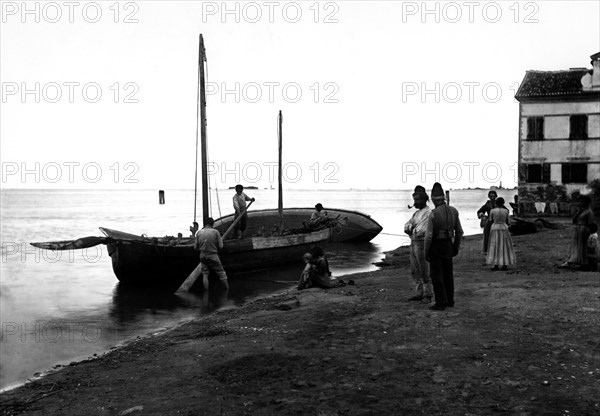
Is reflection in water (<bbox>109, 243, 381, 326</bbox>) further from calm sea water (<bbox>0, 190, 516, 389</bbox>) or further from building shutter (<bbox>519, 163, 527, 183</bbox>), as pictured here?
building shutter (<bbox>519, 163, 527, 183</bbox>)

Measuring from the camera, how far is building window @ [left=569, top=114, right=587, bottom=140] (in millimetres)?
34438

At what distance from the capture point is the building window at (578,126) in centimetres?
3444

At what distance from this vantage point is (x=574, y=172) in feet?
113

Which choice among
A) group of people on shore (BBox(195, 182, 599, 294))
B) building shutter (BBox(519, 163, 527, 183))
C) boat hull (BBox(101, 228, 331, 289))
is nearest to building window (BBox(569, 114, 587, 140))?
building shutter (BBox(519, 163, 527, 183))

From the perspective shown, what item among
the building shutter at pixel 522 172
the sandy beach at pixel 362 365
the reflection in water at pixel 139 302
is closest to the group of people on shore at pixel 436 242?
the sandy beach at pixel 362 365

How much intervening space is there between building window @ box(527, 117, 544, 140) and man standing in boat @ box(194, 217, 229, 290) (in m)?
26.4

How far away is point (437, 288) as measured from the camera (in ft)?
30.1

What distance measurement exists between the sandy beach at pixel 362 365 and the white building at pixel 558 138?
26.7 metres

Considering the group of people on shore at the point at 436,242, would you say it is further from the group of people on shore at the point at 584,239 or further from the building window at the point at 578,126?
the building window at the point at 578,126

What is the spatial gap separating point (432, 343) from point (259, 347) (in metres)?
2.44

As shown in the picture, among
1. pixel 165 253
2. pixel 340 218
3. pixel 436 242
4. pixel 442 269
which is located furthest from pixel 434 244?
pixel 340 218

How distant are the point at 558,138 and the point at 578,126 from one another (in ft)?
4.56

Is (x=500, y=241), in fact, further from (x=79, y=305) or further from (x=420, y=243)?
(x=79, y=305)

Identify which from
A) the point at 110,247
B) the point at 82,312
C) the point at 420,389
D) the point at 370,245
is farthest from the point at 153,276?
the point at 370,245
